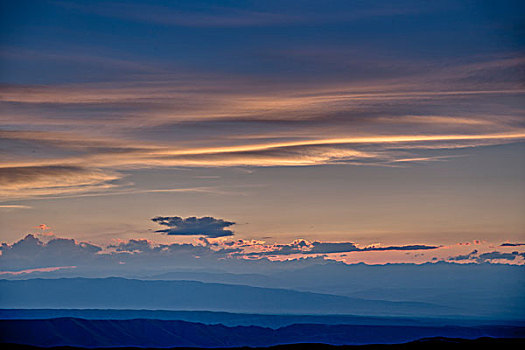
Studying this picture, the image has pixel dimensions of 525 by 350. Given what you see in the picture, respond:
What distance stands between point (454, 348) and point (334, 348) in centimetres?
2399

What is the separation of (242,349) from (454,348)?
49541mm

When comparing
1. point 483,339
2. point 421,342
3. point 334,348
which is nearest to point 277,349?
point 334,348

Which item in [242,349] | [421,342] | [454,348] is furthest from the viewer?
[242,349]

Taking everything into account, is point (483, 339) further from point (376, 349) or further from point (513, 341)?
point (376, 349)

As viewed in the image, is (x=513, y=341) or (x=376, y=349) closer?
(x=376, y=349)

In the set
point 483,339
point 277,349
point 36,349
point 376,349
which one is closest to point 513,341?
point 483,339

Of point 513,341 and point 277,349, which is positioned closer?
point 277,349

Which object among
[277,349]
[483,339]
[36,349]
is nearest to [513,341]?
[483,339]

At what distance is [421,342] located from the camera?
184m

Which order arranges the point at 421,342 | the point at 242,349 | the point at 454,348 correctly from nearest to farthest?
1. the point at 454,348
2. the point at 421,342
3. the point at 242,349

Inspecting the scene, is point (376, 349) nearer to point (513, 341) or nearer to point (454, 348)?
point (454, 348)

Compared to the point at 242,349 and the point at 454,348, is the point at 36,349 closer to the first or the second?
the point at 242,349

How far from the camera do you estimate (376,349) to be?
581ft

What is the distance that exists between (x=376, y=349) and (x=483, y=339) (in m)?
28.9
